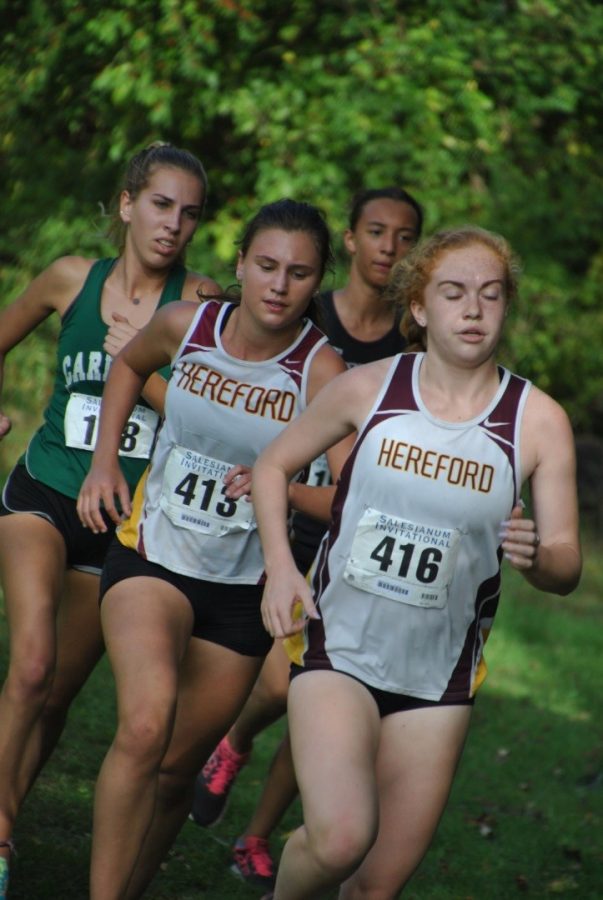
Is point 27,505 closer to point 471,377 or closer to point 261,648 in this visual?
point 261,648

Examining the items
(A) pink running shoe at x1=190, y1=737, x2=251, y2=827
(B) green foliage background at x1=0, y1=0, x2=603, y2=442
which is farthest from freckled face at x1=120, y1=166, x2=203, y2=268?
(B) green foliage background at x1=0, y1=0, x2=603, y2=442

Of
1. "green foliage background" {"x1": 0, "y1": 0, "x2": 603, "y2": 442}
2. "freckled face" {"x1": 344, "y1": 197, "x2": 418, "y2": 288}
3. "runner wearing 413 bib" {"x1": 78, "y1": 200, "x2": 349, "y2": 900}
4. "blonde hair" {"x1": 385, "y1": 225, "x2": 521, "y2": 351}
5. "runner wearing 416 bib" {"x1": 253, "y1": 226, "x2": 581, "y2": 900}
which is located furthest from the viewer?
"green foliage background" {"x1": 0, "y1": 0, "x2": 603, "y2": 442}

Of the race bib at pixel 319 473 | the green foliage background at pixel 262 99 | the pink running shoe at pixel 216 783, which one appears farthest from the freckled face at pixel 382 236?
the green foliage background at pixel 262 99

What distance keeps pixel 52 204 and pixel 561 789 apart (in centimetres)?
653

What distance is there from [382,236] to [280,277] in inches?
56.9

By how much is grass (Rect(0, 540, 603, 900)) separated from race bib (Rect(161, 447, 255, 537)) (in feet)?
4.19

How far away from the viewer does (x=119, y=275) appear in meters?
4.57

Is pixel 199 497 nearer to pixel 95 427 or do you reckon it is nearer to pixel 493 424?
pixel 95 427

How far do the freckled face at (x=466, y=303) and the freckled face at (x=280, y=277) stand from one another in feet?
1.54

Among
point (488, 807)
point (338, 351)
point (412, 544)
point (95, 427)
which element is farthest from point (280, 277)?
point (488, 807)

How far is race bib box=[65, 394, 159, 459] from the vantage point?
440 centimetres

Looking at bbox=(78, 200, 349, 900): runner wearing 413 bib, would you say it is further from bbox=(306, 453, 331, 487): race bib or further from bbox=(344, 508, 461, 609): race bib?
bbox=(306, 453, 331, 487): race bib

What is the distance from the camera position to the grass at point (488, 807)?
192 inches

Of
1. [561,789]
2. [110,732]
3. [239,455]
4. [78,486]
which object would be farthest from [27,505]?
[561,789]
